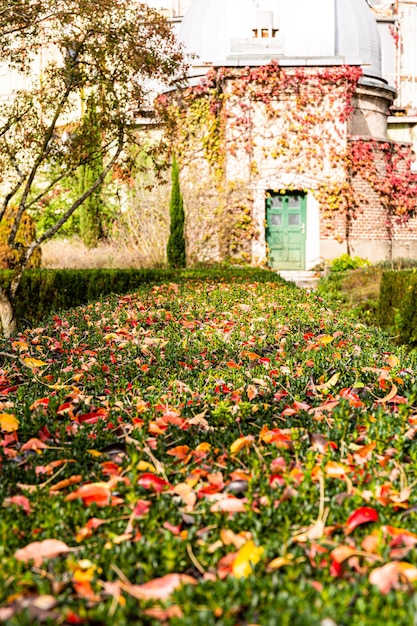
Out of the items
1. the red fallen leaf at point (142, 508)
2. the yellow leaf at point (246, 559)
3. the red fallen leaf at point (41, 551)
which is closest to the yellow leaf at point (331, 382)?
the red fallen leaf at point (142, 508)

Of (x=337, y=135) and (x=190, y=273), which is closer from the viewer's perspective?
(x=190, y=273)

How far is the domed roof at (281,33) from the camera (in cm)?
2075

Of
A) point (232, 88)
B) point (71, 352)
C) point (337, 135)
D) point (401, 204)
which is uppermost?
point (232, 88)

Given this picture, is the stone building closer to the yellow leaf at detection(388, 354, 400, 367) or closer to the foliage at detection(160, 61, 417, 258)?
the foliage at detection(160, 61, 417, 258)

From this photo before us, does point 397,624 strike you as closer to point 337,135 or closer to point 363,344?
point 363,344

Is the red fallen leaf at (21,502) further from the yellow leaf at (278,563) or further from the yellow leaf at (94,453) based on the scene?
the yellow leaf at (278,563)

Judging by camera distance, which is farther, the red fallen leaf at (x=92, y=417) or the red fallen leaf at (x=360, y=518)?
the red fallen leaf at (x=92, y=417)

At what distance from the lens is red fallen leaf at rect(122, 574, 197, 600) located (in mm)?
1693

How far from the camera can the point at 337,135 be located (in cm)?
2052

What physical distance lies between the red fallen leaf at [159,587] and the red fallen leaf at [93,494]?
587 millimetres

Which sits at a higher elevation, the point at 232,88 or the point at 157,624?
the point at 232,88

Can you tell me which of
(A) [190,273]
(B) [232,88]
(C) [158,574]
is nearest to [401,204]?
(B) [232,88]

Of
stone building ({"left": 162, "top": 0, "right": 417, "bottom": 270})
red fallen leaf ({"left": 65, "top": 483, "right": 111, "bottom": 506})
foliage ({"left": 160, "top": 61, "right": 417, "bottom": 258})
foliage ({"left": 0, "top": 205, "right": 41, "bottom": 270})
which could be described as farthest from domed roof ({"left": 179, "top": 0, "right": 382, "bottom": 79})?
red fallen leaf ({"left": 65, "top": 483, "right": 111, "bottom": 506})

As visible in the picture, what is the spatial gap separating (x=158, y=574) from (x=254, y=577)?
0.27 meters
